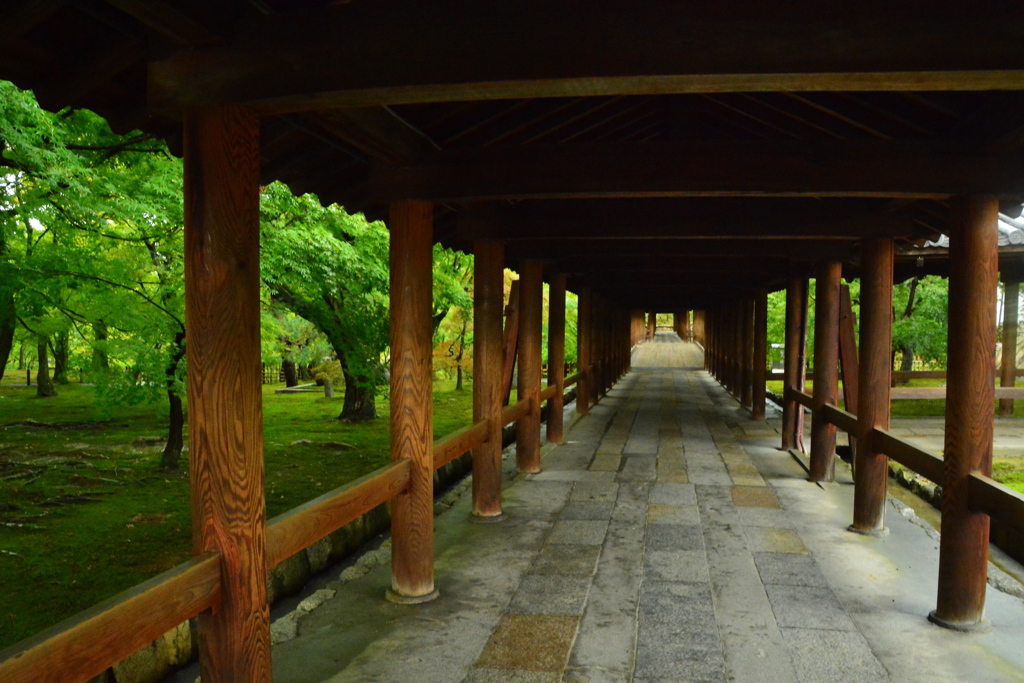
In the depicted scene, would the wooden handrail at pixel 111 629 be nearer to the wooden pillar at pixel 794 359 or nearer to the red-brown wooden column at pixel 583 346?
the wooden pillar at pixel 794 359

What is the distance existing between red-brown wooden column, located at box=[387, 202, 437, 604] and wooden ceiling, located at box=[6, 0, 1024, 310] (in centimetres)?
29

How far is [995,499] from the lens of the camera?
3.97 meters

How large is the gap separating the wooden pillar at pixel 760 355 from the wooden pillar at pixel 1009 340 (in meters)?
4.80

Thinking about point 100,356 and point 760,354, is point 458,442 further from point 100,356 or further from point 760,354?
point 760,354

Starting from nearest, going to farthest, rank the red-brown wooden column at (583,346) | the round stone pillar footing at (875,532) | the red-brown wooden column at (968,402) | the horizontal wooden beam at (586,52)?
1. the horizontal wooden beam at (586,52)
2. the red-brown wooden column at (968,402)
3. the round stone pillar footing at (875,532)
4. the red-brown wooden column at (583,346)

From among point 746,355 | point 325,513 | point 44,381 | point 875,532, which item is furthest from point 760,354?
point 44,381

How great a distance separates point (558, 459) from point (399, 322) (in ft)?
18.5

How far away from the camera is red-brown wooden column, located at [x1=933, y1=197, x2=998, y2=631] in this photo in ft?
14.0

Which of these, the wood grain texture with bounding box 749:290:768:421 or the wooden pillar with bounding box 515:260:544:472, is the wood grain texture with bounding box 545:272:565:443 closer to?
the wooden pillar with bounding box 515:260:544:472

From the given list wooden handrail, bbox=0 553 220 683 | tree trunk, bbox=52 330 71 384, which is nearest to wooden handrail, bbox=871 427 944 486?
wooden handrail, bbox=0 553 220 683

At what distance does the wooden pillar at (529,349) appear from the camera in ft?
27.5

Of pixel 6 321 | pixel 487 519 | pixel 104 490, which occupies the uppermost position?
pixel 6 321

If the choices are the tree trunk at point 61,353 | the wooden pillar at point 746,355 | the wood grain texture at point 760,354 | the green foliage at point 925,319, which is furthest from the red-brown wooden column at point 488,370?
the green foliage at point 925,319

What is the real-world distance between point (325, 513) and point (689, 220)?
13.9ft
